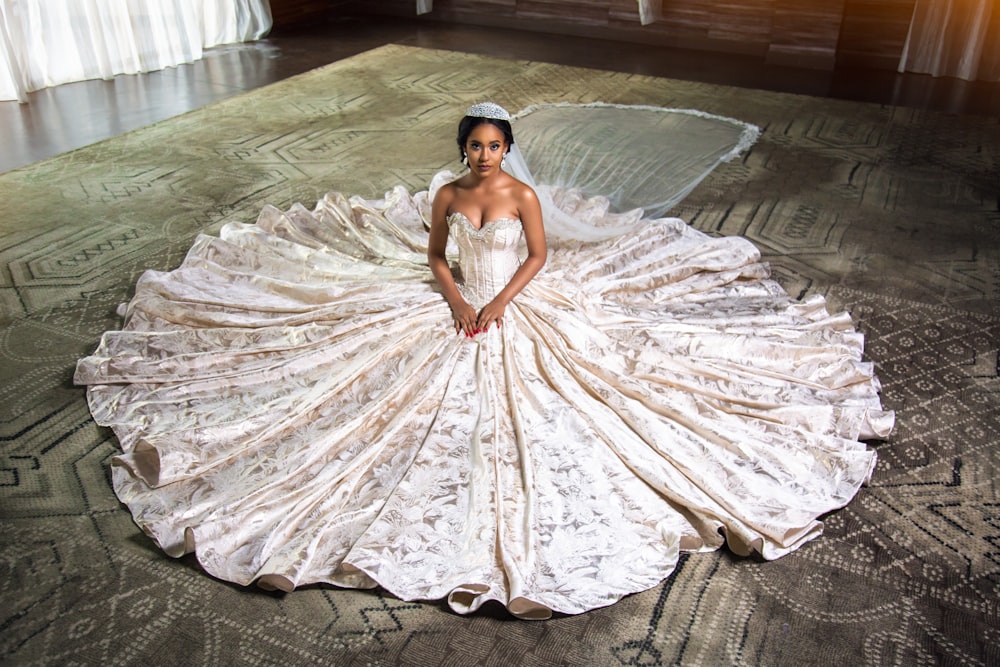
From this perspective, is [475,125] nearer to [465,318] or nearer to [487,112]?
[487,112]

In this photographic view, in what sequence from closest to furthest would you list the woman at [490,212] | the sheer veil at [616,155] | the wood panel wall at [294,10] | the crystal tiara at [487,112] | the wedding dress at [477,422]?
the wedding dress at [477,422], the crystal tiara at [487,112], the woman at [490,212], the sheer veil at [616,155], the wood panel wall at [294,10]

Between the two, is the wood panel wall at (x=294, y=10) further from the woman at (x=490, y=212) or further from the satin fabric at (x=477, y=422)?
the woman at (x=490, y=212)

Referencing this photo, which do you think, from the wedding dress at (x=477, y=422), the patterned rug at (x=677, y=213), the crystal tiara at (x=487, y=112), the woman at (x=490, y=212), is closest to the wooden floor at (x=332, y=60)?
the patterned rug at (x=677, y=213)

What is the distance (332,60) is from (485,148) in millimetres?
4952

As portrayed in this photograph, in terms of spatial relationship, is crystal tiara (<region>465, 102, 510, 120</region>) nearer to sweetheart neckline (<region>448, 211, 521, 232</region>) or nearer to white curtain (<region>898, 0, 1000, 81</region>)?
sweetheart neckline (<region>448, 211, 521, 232</region>)

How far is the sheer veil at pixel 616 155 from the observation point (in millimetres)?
3516

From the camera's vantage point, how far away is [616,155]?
13.8 feet

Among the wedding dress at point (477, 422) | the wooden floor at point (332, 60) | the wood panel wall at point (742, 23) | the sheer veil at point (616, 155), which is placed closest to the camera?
the wedding dress at point (477, 422)

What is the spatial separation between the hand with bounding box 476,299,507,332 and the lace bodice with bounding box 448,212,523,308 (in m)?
0.07

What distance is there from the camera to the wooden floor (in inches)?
206

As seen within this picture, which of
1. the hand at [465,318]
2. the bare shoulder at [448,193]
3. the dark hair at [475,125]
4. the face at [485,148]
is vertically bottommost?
the hand at [465,318]

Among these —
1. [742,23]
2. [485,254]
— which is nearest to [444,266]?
[485,254]

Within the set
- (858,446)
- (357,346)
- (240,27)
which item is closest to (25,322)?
(357,346)

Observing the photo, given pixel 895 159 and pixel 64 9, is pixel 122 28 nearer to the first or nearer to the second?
pixel 64 9
